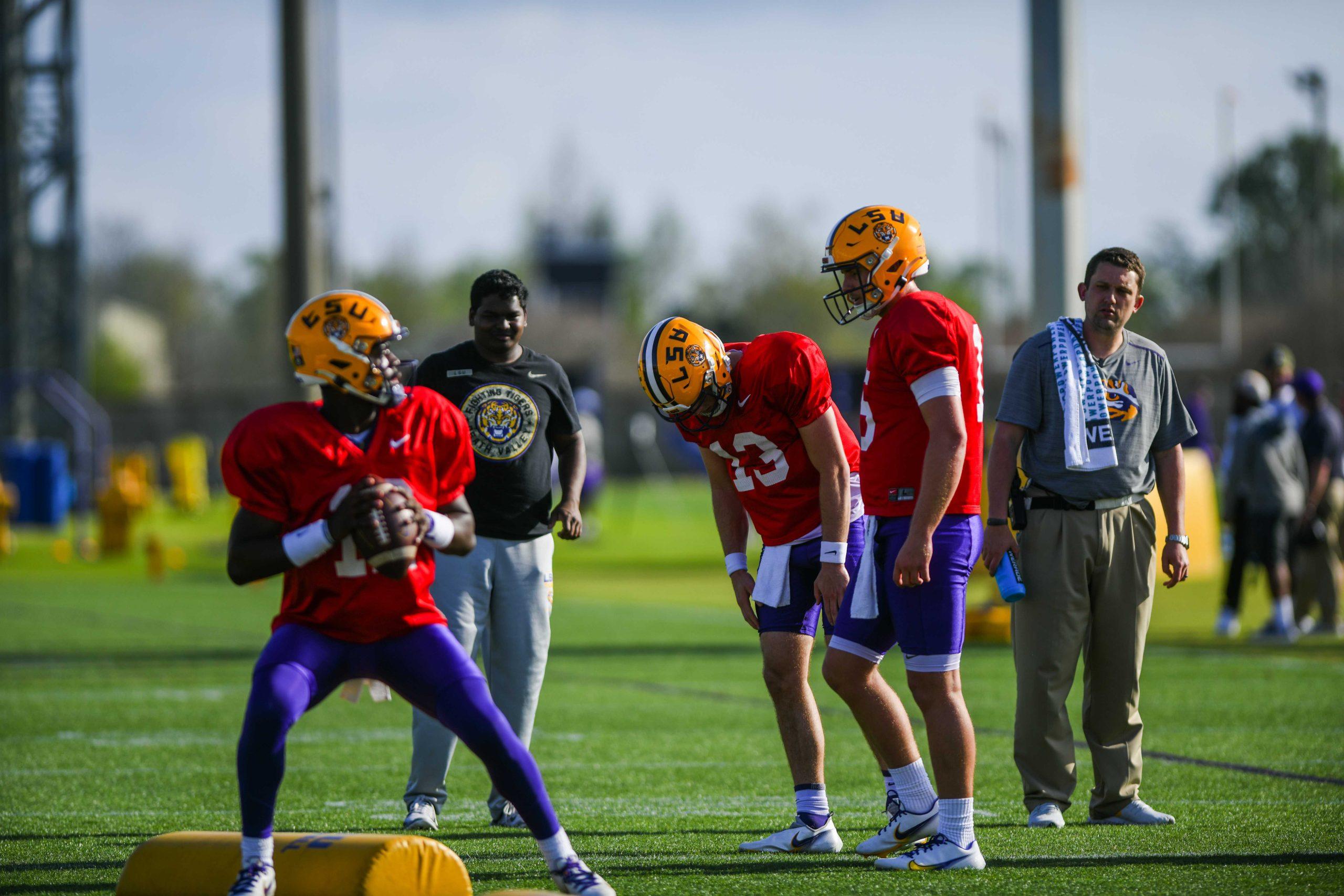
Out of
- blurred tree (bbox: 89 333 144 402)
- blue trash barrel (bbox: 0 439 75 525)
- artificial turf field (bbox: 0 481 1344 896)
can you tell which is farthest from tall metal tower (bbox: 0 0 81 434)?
blurred tree (bbox: 89 333 144 402)

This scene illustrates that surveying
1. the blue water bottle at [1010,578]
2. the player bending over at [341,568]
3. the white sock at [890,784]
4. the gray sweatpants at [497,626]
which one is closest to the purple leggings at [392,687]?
the player bending over at [341,568]

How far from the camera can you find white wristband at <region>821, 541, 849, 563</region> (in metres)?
5.36

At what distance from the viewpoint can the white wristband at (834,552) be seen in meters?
5.36

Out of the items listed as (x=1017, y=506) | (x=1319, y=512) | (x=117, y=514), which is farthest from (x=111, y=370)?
(x=1017, y=506)

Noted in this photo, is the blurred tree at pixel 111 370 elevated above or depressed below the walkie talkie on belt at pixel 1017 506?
above

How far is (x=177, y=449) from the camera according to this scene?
117ft

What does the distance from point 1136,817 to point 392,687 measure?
10.2 ft

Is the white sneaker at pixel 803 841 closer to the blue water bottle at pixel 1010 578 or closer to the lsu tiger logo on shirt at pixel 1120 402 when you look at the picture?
the blue water bottle at pixel 1010 578

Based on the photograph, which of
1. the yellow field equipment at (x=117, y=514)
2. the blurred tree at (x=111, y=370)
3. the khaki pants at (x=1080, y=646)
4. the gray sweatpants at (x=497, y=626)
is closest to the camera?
the khaki pants at (x=1080, y=646)

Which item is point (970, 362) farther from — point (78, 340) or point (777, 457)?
point (78, 340)

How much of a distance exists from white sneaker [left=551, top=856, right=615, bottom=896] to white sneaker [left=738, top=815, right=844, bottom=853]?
1.26 meters

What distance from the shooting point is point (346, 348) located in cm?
448

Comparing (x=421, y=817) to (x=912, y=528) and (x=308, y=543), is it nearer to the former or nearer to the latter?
(x=308, y=543)

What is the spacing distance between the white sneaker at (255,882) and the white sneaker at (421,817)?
1646 millimetres
